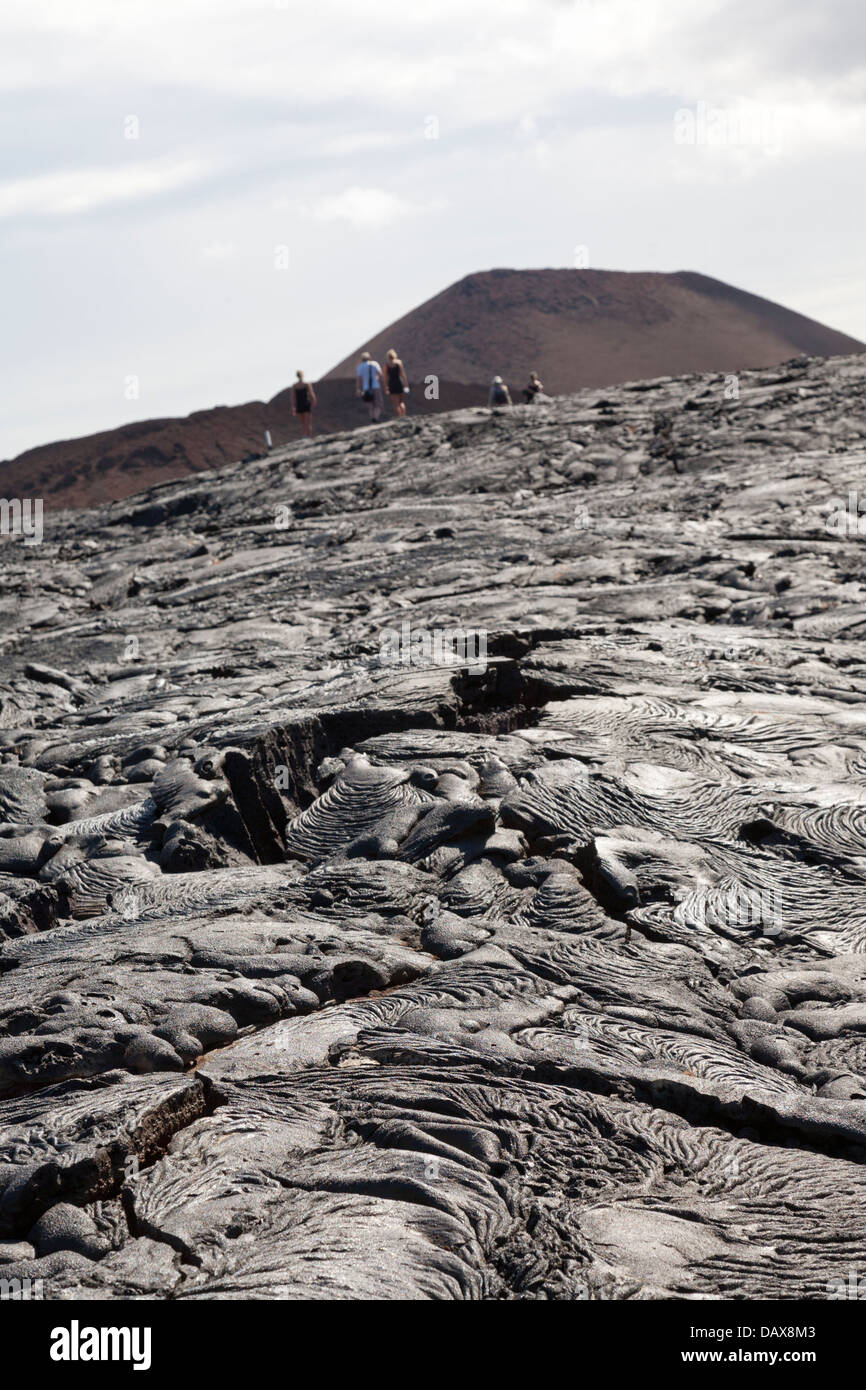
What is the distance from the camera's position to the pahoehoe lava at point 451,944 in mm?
2852

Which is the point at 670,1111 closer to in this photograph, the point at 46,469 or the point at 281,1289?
the point at 281,1289

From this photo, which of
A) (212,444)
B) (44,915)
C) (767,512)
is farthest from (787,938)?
(212,444)

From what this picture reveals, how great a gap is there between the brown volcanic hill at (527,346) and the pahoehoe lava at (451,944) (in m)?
31.0

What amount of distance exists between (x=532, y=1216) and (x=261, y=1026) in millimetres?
1253

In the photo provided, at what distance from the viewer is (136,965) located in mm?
4074

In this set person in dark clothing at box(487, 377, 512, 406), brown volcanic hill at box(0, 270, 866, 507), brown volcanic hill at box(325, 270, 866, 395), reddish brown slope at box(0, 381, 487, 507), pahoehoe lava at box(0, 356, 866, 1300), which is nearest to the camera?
pahoehoe lava at box(0, 356, 866, 1300)

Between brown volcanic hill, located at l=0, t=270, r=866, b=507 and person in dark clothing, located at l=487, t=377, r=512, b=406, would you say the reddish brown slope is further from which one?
person in dark clothing, located at l=487, t=377, r=512, b=406

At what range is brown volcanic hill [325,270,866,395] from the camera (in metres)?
49.7

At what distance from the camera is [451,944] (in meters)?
4.17

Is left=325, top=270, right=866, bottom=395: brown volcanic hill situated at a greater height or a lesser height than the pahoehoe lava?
greater

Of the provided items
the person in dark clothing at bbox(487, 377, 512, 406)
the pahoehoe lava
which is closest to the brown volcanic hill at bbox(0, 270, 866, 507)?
the person in dark clothing at bbox(487, 377, 512, 406)

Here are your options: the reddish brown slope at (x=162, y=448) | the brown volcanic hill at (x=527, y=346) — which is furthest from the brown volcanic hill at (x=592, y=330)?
the reddish brown slope at (x=162, y=448)

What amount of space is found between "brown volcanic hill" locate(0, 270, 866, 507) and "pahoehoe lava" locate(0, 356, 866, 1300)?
3098cm
